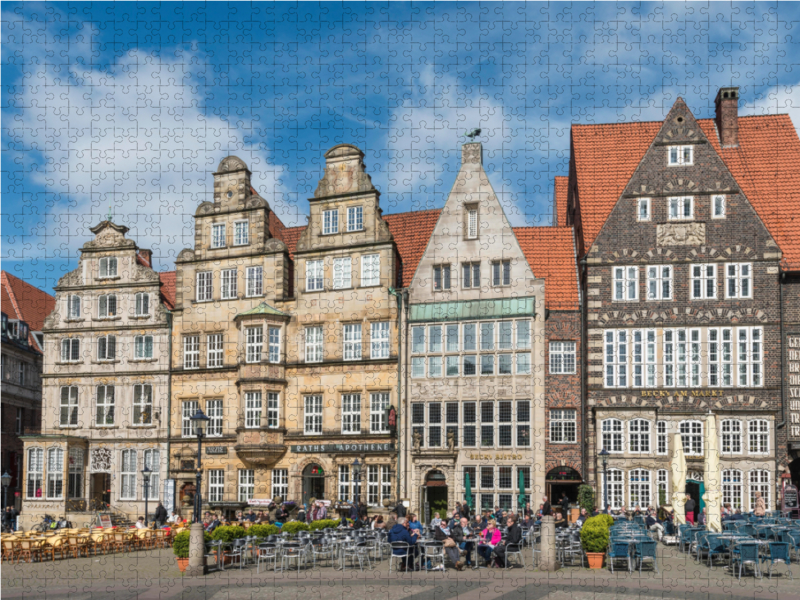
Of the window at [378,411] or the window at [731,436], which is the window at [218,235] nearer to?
the window at [378,411]

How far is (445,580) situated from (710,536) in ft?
22.6

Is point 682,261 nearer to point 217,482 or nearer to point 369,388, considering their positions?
point 369,388

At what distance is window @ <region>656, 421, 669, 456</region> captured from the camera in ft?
131

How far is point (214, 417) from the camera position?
4641 cm

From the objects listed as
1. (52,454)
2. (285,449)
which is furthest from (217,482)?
(52,454)

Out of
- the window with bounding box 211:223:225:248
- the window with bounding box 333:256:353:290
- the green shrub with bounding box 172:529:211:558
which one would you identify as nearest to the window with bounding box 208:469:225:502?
the window with bounding box 333:256:353:290

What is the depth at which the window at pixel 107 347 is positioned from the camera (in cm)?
4859

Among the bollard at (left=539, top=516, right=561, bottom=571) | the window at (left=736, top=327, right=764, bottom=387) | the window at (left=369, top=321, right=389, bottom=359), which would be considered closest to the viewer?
the bollard at (left=539, top=516, right=561, bottom=571)

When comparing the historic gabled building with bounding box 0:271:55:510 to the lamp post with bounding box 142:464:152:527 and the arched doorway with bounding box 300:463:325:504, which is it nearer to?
the lamp post with bounding box 142:464:152:527

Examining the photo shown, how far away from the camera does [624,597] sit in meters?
20.1

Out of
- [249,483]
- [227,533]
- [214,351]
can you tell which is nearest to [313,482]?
[249,483]

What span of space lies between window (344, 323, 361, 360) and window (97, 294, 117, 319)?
40.1ft

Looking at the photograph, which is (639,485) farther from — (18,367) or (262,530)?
(18,367)

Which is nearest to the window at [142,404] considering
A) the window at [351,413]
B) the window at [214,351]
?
the window at [214,351]
